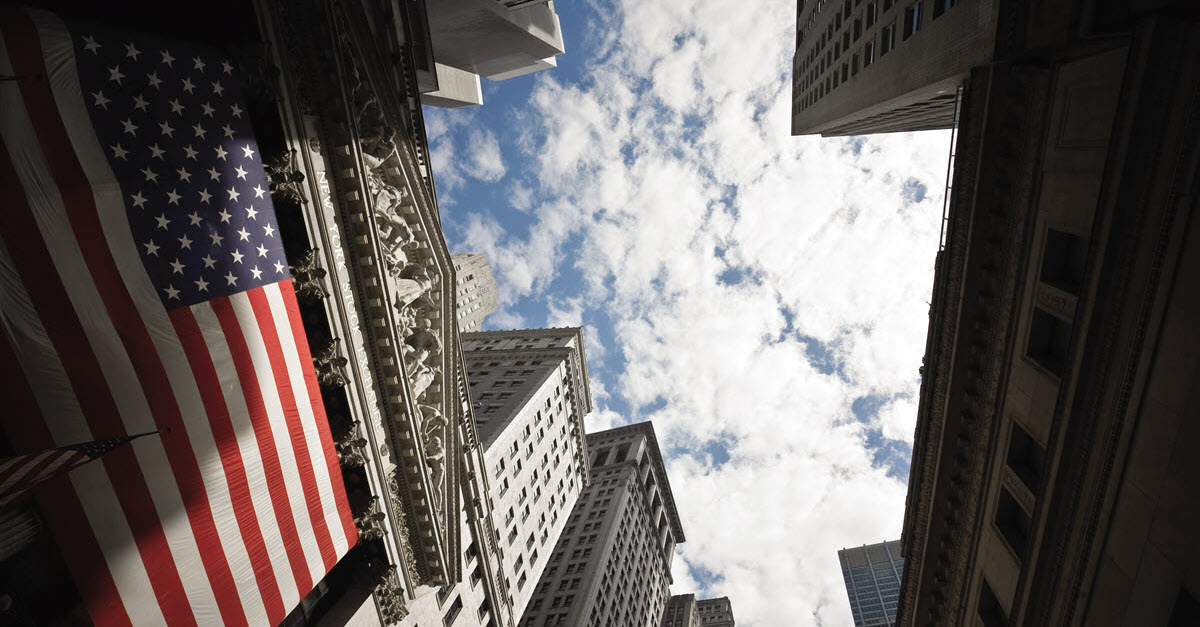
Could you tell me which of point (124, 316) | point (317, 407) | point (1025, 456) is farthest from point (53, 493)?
point (1025, 456)

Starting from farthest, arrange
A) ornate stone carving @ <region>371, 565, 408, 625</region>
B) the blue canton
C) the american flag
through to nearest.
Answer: ornate stone carving @ <region>371, 565, 408, 625</region>
the blue canton
the american flag

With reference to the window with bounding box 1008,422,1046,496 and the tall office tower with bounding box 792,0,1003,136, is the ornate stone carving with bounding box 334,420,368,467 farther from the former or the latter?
the tall office tower with bounding box 792,0,1003,136

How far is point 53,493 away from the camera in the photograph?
10.5 meters

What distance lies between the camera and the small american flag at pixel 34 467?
8625 mm

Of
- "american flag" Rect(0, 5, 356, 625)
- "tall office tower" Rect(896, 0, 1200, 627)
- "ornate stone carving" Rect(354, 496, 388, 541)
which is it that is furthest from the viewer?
"ornate stone carving" Rect(354, 496, 388, 541)

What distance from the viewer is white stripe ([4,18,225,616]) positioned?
1046cm

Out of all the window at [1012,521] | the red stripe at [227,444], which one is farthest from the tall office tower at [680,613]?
the red stripe at [227,444]

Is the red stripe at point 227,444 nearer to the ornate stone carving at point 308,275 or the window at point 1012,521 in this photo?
the ornate stone carving at point 308,275

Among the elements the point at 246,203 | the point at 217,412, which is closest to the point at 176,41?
the point at 246,203

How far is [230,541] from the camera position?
13.5m

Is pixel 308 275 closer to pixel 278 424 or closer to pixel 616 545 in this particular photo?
pixel 278 424

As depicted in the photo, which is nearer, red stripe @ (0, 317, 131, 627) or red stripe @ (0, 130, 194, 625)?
red stripe @ (0, 317, 131, 627)

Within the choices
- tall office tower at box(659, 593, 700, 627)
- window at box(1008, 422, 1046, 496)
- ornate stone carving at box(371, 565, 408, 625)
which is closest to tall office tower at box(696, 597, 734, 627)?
tall office tower at box(659, 593, 700, 627)

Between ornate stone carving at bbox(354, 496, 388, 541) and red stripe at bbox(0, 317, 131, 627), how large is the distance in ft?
29.2
